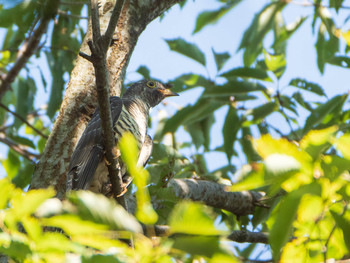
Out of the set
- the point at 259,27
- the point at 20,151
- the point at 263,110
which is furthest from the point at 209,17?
the point at 20,151

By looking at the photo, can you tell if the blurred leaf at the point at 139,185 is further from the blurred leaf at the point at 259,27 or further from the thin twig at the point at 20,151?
the thin twig at the point at 20,151

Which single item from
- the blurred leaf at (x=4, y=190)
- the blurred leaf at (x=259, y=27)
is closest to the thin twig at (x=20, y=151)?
the blurred leaf at (x=259, y=27)

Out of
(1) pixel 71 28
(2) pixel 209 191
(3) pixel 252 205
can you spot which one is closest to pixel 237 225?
(3) pixel 252 205

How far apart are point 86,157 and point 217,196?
0.97 meters

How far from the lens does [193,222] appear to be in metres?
0.81

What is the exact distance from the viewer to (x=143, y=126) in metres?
3.45

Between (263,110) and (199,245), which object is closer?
(199,245)

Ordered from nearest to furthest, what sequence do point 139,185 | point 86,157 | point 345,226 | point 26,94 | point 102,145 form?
point 139,185
point 345,226
point 86,157
point 102,145
point 26,94

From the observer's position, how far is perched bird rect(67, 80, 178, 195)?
2619 millimetres

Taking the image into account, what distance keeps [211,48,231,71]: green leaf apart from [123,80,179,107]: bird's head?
656 mm

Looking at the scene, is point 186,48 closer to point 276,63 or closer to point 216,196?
point 276,63

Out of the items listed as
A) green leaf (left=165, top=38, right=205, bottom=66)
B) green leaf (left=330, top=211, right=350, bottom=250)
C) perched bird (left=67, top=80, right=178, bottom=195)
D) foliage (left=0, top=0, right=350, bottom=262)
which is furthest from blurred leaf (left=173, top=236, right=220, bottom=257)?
green leaf (left=165, top=38, right=205, bottom=66)

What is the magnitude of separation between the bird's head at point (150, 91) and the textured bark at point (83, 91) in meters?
1.01

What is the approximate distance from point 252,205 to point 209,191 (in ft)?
1.24
